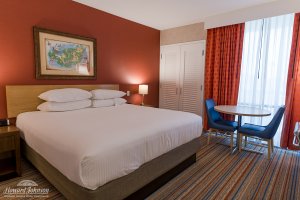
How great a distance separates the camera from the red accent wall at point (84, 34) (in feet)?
8.82

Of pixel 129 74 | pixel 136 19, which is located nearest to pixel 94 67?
pixel 129 74

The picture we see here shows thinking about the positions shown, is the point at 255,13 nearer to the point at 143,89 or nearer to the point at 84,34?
the point at 143,89

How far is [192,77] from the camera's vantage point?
461 cm

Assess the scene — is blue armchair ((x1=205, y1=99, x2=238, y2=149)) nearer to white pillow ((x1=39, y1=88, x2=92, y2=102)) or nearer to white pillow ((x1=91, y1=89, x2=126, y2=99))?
white pillow ((x1=91, y1=89, x2=126, y2=99))

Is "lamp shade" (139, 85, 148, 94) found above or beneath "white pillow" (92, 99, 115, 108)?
above

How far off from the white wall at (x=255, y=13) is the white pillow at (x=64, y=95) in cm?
310

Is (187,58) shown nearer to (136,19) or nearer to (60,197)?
(136,19)

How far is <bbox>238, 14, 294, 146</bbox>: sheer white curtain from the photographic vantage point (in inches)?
130

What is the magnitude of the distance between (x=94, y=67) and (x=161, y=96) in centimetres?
228

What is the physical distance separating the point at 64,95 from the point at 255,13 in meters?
3.73

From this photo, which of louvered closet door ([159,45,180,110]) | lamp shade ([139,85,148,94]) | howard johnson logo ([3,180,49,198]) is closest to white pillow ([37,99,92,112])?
howard johnson logo ([3,180,49,198])

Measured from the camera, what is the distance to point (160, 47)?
5.22m

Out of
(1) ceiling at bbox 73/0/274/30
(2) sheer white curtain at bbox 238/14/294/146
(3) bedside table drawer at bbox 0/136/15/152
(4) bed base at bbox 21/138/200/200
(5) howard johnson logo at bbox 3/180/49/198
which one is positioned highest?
(1) ceiling at bbox 73/0/274/30

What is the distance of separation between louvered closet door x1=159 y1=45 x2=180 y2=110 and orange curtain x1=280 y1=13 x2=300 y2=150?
2.43m
